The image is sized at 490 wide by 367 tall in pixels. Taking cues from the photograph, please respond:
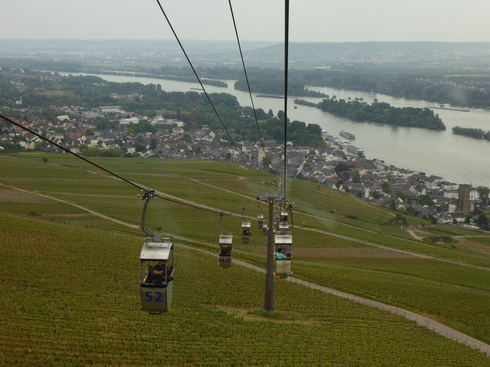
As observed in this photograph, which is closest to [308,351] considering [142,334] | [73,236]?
[142,334]

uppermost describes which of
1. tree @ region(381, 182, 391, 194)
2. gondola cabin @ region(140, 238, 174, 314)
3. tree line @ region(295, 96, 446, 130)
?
gondola cabin @ region(140, 238, 174, 314)

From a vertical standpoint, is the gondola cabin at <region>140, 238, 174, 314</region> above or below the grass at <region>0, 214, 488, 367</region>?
above

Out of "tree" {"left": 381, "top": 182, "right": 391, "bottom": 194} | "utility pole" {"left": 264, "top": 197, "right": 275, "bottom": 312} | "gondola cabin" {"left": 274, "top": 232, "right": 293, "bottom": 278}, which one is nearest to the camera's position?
"gondola cabin" {"left": 274, "top": 232, "right": 293, "bottom": 278}

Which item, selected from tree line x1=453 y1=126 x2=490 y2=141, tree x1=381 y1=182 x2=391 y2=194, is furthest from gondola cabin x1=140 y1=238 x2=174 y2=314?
tree line x1=453 y1=126 x2=490 y2=141

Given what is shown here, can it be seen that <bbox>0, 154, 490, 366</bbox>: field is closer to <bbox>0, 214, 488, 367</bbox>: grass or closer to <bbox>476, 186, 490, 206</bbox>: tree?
<bbox>0, 214, 488, 367</bbox>: grass

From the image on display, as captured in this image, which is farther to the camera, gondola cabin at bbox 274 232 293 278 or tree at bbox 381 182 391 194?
tree at bbox 381 182 391 194

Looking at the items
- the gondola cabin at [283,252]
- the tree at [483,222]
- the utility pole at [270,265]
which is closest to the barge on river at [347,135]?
the tree at [483,222]

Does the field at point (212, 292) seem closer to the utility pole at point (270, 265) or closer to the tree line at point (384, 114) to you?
the utility pole at point (270, 265)
